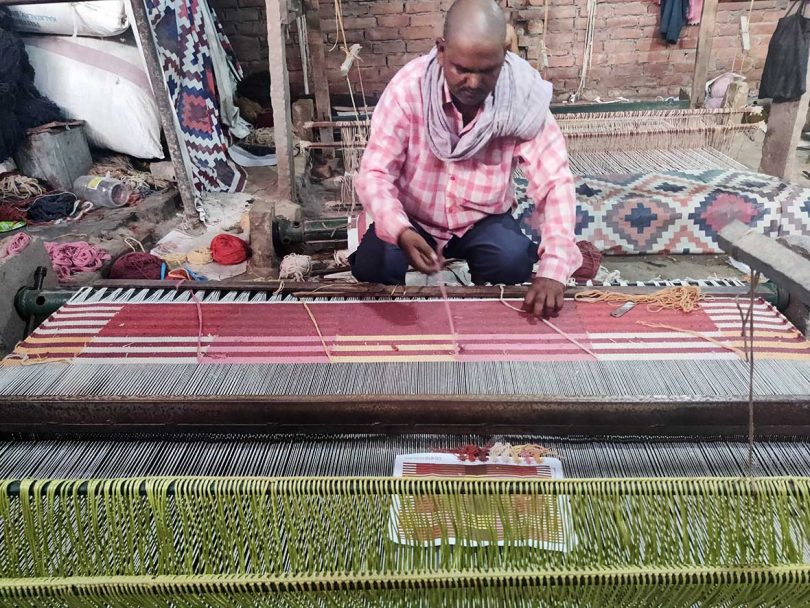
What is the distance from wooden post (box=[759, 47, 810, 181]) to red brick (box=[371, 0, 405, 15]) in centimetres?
393

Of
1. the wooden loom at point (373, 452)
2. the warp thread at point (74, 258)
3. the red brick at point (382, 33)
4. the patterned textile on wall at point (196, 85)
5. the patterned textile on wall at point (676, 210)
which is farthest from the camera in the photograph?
the red brick at point (382, 33)

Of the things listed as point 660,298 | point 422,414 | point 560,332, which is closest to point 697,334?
point 660,298

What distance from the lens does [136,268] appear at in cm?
336

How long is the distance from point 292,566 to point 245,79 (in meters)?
6.37

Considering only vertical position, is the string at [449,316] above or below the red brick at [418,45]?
below

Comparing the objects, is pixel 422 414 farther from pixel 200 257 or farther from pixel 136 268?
pixel 200 257

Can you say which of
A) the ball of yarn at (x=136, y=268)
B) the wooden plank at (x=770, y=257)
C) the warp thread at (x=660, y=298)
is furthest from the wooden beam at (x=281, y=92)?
the wooden plank at (x=770, y=257)

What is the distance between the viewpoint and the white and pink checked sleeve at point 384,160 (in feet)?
7.32

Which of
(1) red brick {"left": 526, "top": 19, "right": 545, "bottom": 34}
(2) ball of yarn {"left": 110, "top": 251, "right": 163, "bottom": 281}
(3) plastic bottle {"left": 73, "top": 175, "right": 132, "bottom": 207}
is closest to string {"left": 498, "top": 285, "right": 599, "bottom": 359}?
(2) ball of yarn {"left": 110, "top": 251, "right": 163, "bottom": 281}

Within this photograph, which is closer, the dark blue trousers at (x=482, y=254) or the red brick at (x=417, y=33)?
the dark blue trousers at (x=482, y=254)

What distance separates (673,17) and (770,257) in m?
6.63

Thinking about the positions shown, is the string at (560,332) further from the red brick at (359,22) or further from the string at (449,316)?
the red brick at (359,22)

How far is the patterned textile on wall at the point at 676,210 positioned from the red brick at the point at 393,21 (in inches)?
140

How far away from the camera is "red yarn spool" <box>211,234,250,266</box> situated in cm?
382
